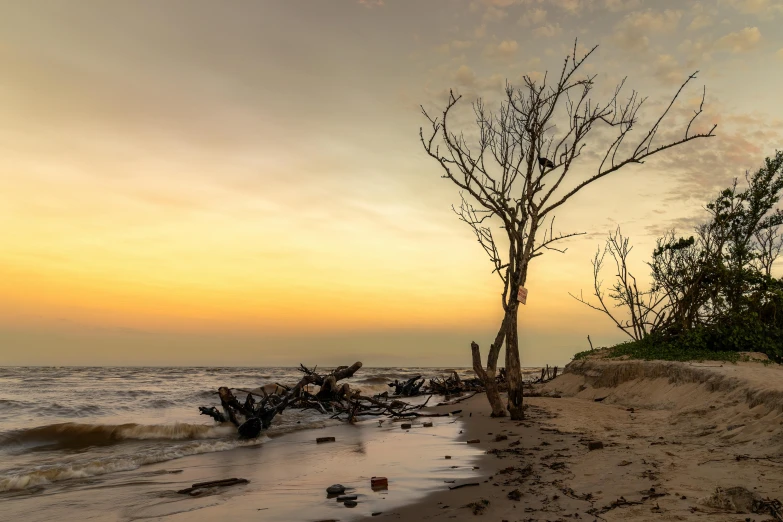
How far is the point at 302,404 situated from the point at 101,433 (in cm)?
625

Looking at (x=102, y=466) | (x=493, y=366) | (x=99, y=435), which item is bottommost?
(x=99, y=435)

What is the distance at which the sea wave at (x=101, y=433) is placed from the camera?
44.3 feet

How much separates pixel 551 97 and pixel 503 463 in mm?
8422

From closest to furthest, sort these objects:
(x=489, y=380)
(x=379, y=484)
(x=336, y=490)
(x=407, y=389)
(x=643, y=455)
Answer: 1. (x=336, y=490)
2. (x=379, y=484)
3. (x=643, y=455)
4. (x=489, y=380)
5. (x=407, y=389)

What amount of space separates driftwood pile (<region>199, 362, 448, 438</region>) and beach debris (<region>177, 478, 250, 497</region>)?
5.69 meters

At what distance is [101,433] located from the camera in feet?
47.4

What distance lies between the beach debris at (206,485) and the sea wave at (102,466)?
3314 mm

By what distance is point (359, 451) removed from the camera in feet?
33.5

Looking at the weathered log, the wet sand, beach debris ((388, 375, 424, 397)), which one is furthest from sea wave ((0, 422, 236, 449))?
beach debris ((388, 375, 424, 397))

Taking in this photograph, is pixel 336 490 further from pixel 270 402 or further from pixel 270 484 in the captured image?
pixel 270 402

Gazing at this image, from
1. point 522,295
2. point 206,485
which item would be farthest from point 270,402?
point 522,295

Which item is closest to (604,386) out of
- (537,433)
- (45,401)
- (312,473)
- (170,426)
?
(537,433)

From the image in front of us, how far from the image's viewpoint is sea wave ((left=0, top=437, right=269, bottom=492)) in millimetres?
8523

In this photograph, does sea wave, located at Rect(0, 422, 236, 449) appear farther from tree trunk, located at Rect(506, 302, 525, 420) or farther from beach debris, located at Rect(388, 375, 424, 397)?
beach debris, located at Rect(388, 375, 424, 397)
